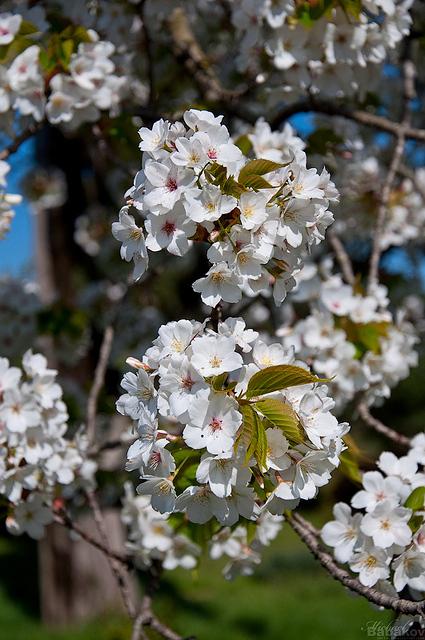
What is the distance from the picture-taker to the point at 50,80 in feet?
6.54

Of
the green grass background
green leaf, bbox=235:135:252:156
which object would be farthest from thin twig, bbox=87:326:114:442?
the green grass background

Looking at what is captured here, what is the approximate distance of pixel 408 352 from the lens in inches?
83.7

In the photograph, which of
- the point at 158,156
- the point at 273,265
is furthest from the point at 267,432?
the point at 158,156

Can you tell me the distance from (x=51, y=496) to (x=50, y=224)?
5.14 m

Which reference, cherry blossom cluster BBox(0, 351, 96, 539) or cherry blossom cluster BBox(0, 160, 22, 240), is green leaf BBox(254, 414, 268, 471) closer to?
cherry blossom cluster BBox(0, 351, 96, 539)

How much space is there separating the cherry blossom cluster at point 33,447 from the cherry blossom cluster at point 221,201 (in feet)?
1.78

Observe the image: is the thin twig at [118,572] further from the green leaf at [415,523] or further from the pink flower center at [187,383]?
the pink flower center at [187,383]

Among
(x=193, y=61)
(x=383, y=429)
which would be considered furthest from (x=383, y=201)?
(x=193, y=61)

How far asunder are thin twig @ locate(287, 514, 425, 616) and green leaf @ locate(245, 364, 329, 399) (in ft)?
1.18

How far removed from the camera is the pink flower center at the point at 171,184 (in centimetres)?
117

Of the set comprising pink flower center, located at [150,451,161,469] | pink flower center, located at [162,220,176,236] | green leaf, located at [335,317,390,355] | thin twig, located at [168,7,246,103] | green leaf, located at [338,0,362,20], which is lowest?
green leaf, located at [335,317,390,355]

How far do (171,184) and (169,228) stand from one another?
72 mm

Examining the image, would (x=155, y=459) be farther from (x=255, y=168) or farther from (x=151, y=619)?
(x=151, y=619)

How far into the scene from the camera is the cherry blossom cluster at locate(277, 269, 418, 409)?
2.00m
